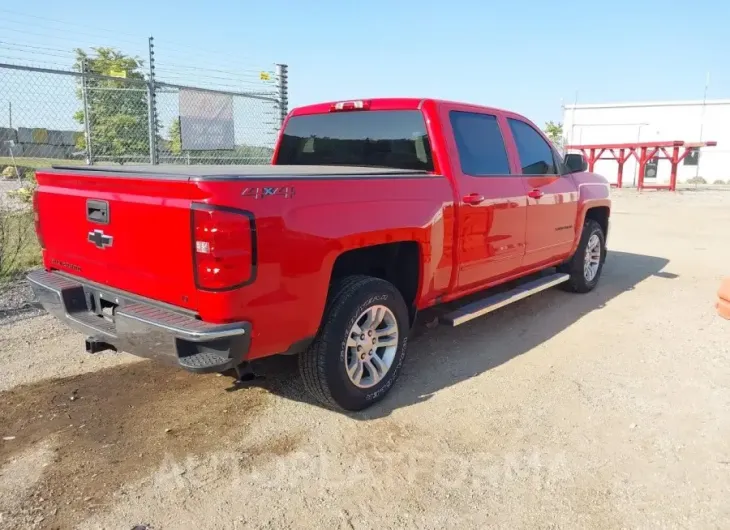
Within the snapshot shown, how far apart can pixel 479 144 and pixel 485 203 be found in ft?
1.75

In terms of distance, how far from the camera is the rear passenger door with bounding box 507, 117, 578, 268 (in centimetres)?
518

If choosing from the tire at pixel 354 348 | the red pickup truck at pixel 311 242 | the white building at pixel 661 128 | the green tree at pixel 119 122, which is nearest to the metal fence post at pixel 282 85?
the green tree at pixel 119 122

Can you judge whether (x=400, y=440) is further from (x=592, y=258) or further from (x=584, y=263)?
(x=592, y=258)

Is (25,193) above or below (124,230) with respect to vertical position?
above

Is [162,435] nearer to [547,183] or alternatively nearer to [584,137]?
[547,183]

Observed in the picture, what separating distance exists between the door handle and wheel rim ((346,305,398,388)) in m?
1.09

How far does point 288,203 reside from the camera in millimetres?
2902

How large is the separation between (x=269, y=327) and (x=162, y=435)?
100cm

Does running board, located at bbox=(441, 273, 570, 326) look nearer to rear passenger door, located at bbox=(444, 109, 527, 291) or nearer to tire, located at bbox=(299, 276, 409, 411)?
rear passenger door, located at bbox=(444, 109, 527, 291)

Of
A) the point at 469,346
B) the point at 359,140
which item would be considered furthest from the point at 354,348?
the point at 359,140

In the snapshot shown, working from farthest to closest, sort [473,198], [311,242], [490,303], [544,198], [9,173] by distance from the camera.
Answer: [9,173] → [544,198] → [490,303] → [473,198] → [311,242]

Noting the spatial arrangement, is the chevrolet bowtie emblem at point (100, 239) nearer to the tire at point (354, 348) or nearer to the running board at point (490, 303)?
the tire at point (354, 348)

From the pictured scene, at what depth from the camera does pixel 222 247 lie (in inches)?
105

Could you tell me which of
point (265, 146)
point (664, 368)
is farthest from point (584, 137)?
point (664, 368)
